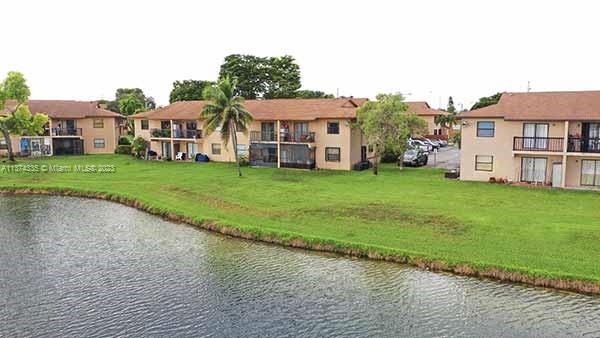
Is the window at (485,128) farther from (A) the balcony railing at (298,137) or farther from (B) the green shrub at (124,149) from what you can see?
(B) the green shrub at (124,149)

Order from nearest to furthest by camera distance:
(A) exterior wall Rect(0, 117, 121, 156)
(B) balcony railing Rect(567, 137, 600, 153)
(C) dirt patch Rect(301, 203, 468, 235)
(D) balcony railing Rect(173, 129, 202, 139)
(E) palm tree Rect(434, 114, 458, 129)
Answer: (C) dirt patch Rect(301, 203, 468, 235) < (B) balcony railing Rect(567, 137, 600, 153) < (D) balcony railing Rect(173, 129, 202, 139) < (A) exterior wall Rect(0, 117, 121, 156) < (E) palm tree Rect(434, 114, 458, 129)

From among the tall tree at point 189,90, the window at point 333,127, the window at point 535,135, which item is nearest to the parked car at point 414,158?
the window at point 333,127

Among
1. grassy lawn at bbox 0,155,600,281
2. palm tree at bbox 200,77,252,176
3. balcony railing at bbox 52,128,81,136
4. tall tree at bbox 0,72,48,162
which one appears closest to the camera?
grassy lawn at bbox 0,155,600,281

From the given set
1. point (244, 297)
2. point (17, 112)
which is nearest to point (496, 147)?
point (244, 297)

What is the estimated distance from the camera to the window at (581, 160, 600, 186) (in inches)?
1336

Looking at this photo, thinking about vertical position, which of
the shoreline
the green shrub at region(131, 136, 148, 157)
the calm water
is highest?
the green shrub at region(131, 136, 148, 157)

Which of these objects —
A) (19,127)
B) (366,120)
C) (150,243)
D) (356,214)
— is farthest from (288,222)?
(19,127)

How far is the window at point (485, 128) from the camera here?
37.1 m

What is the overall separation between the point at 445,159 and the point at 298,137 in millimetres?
17784

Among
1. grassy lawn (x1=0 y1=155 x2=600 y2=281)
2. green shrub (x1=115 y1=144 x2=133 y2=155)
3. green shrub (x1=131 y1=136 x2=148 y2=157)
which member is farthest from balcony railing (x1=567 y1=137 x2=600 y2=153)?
green shrub (x1=115 y1=144 x2=133 y2=155)

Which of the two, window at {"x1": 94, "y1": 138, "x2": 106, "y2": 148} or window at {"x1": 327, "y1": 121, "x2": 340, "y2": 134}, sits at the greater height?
window at {"x1": 327, "y1": 121, "x2": 340, "y2": 134}

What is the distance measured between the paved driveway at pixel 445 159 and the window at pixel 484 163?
337 inches

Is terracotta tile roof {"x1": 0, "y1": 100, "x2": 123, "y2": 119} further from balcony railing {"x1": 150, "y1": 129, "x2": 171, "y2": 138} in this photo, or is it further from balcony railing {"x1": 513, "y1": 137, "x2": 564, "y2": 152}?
balcony railing {"x1": 513, "y1": 137, "x2": 564, "y2": 152}

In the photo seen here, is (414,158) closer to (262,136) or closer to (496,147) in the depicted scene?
(496,147)
